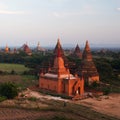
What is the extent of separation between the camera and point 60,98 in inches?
1003

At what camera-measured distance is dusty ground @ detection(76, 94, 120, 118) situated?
20.8 m

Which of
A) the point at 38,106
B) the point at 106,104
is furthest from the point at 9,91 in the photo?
the point at 106,104

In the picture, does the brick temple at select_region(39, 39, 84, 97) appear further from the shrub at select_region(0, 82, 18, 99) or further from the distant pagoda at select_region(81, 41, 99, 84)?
the shrub at select_region(0, 82, 18, 99)

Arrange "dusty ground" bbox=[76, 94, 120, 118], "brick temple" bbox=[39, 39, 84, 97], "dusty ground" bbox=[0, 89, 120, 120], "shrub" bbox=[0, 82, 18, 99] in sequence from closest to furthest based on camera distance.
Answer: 1. "dusty ground" bbox=[0, 89, 120, 120]
2. "dusty ground" bbox=[76, 94, 120, 118]
3. "shrub" bbox=[0, 82, 18, 99]
4. "brick temple" bbox=[39, 39, 84, 97]

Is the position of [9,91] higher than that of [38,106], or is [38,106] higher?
[9,91]

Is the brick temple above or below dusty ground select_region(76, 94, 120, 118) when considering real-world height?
above

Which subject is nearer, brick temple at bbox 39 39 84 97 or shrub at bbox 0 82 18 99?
shrub at bbox 0 82 18 99

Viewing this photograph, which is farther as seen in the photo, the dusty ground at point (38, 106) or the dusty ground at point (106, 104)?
the dusty ground at point (106, 104)

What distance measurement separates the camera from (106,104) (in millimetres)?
23297

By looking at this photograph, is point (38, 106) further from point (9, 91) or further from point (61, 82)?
point (61, 82)

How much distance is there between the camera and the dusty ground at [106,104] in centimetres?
2083

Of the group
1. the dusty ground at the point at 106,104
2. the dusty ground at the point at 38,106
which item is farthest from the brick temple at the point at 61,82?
the dusty ground at the point at 106,104

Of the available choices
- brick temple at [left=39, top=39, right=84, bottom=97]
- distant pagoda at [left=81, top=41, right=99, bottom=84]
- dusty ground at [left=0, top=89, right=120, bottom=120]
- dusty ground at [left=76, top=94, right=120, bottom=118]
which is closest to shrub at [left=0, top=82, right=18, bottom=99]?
dusty ground at [left=0, top=89, right=120, bottom=120]

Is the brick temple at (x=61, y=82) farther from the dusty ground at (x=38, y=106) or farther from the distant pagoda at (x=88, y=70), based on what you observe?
the distant pagoda at (x=88, y=70)
